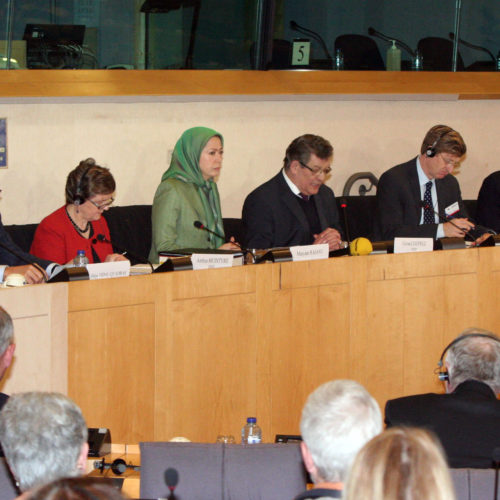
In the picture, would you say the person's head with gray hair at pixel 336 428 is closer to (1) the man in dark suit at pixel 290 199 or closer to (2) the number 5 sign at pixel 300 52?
(1) the man in dark suit at pixel 290 199

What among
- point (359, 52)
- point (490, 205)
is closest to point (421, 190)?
point (490, 205)

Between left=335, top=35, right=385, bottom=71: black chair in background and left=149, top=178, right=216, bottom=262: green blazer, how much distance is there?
7.83 feet

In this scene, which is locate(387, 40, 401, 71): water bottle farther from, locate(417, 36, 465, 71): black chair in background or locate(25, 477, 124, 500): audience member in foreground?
locate(25, 477, 124, 500): audience member in foreground

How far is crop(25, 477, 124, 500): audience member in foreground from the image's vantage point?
1268 millimetres

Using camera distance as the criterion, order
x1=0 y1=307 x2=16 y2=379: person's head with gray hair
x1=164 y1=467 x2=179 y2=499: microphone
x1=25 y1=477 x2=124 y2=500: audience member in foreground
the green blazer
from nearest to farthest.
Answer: x1=25 y1=477 x2=124 y2=500: audience member in foreground, x1=164 y1=467 x2=179 y2=499: microphone, x1=0 y1=307 x2=16 y2=379: person's head with gray hair, the green blazer

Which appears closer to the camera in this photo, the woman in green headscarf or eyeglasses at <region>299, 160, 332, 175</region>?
the woman in green headscarf

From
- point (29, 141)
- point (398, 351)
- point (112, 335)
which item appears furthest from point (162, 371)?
point (29, 141)

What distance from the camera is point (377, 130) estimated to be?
705 centimetres

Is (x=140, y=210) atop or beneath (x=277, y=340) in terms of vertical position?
atop

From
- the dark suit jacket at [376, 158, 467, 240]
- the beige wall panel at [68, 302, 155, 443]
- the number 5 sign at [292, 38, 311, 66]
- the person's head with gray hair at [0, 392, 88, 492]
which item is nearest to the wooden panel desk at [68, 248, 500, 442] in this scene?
the beige wall panel at [68, 302, 155, 443]

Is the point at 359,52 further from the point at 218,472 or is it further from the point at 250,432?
the point at 218,472

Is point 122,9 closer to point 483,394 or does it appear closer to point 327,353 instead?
point 327,353

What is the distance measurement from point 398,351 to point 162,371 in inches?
48.5

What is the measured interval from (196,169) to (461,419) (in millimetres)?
2605
